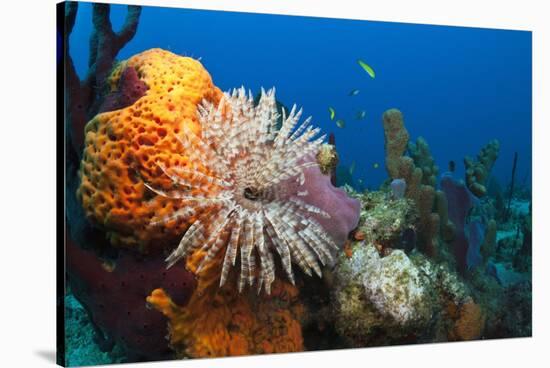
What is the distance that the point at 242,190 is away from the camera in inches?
227

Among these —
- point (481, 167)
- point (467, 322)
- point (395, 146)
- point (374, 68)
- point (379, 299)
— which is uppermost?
point (374, 68)

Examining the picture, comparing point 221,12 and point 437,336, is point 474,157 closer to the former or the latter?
point 437,336

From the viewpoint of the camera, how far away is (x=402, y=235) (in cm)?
697

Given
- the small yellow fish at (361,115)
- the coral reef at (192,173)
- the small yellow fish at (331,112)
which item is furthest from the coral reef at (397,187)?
the coral reef at (192,173)

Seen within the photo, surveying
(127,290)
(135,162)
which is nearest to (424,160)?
(135,162)

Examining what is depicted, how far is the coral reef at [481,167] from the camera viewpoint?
7469mm

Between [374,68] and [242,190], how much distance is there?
2089 mm

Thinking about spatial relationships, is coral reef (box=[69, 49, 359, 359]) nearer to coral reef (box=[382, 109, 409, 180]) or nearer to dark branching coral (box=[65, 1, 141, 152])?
dark branching coral (box=[65, 1, 141, 152])

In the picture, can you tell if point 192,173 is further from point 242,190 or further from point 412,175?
point 412,175

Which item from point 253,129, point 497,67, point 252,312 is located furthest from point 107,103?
point 497,67

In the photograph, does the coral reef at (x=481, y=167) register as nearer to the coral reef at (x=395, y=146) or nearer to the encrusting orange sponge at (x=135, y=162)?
the coral reef at (x=395, y=146)

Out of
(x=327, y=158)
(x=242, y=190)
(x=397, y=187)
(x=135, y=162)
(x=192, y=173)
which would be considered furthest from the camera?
(x=397, y=187)

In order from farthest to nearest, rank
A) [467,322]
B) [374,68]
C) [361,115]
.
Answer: [467,322], [374,68], [361,115]

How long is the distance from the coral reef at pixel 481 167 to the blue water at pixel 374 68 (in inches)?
3.3
